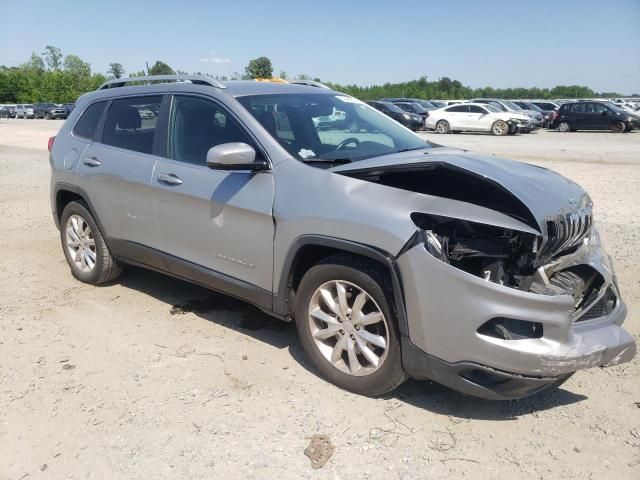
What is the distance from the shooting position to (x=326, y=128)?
161 inches

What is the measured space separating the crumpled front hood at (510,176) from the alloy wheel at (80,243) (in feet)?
9.50

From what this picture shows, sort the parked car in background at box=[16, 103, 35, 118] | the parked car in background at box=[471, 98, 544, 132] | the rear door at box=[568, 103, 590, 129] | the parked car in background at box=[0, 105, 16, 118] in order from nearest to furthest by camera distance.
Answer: the parked car in background at box=[471, 98, 544, 132] < the rear door at box=[568, 103, 590, 129] < the parked car in background at box=[16, 103, 35, 118] < the parked car in background at box=[0, 105, 16, 118]

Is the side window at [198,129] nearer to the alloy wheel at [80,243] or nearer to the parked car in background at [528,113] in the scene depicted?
the alloy wheel at [80,243]

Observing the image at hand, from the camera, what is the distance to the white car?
26156 mm

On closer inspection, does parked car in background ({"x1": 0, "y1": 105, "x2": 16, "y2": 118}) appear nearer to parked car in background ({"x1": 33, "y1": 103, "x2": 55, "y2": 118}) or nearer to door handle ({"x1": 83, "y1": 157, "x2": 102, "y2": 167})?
parked car in background ({"x1": 33, "y1": 103, "x2": 55, "y2": 118})

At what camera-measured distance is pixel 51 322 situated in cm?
446

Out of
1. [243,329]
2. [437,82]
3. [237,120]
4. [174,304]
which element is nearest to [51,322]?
[174,304]

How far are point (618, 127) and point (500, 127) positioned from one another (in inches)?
238

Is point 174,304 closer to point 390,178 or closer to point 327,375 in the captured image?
point 327,375

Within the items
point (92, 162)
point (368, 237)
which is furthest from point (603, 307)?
point (92, 162)

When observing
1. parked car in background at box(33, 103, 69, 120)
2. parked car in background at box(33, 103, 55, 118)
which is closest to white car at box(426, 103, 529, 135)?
parked car in background at box(33, 103, 69, 120)

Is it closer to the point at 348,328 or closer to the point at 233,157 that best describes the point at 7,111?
the point at 233,157

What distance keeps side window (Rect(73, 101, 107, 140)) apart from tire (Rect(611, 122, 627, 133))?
27.6 metres

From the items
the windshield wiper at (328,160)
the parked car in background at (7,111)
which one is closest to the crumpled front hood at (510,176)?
the windshield wiper at (328,160)
